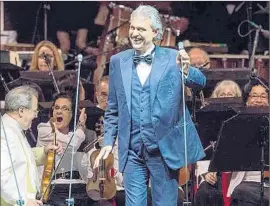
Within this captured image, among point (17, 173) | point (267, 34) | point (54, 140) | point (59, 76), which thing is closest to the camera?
point (17, 173)

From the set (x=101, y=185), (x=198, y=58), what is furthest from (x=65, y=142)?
(x=198, y=58)

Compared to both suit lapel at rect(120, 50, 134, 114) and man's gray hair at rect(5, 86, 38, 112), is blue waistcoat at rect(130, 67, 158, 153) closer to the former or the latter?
suit lapel at rect(120, 50, 134, 114)

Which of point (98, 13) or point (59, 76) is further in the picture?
point (98, 13)

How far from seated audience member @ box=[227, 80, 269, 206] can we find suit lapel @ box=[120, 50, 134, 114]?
2025 mm

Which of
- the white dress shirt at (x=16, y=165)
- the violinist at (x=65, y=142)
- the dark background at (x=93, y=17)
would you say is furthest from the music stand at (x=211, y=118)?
the dark background at (x=93, y=17)

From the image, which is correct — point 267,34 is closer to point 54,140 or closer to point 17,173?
point 54,140

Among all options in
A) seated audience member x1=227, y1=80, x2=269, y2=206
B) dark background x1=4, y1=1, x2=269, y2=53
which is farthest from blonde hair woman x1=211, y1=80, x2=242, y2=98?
dark background x1=4, y1=1, x2=269, y2=53

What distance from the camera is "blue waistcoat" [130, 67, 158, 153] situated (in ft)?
19.1

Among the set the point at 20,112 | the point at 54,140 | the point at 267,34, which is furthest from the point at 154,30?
the point at 267,34

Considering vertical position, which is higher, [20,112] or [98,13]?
[98,13]

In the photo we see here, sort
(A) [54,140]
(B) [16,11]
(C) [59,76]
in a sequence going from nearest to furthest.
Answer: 1. (A) [54,140]
2. (C) [59,76]
3. (B) [16,11]

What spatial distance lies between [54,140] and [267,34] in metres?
3.86

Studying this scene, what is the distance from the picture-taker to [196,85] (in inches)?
231

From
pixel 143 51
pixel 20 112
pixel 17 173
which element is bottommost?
pixel 17 173
